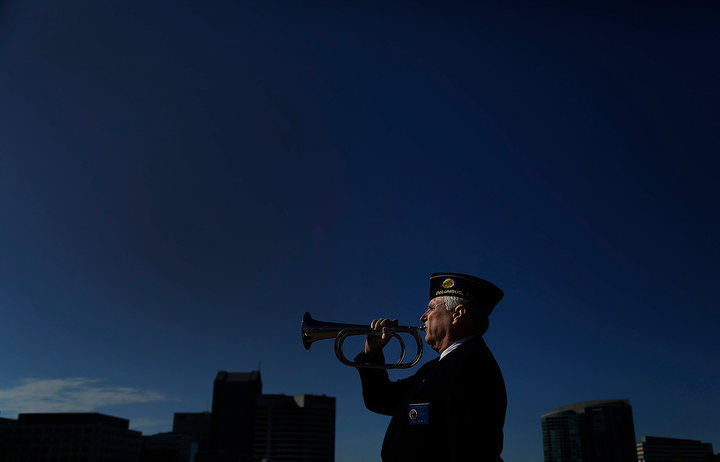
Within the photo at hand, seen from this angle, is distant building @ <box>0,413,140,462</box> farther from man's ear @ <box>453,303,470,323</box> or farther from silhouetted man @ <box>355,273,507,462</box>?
man's ear @ <box>453,303,470,323</box>

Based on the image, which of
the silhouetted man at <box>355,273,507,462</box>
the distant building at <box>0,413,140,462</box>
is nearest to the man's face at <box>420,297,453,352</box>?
the silhouetted man at <box>355,273,507,462</box>

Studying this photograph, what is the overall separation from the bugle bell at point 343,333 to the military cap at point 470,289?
48 centimetres

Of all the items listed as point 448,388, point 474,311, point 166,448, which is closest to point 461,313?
point 474,311

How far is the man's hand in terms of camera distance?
210 inches

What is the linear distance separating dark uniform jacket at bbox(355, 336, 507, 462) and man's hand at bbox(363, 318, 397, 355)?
1.93ft

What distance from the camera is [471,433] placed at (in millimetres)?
4113

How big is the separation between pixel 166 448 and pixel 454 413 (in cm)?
19027

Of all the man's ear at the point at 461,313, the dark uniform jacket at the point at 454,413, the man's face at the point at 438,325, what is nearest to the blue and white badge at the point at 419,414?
the dark uniform jacket at the point at 454,413

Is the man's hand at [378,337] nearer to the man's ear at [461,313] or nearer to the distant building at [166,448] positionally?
the man's ear at [461,313]

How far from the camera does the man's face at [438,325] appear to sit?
16.2 feet

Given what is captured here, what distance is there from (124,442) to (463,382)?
554ft

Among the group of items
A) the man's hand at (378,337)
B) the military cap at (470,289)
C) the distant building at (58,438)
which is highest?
the distant building at (58,438)

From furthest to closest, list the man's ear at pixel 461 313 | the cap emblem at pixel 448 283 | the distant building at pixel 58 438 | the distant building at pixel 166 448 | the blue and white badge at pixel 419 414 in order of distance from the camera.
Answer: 1. the distant building at pixel 166 448
2. the distant building at pixel 58 438
3. the cap emblem at pixel 448 283
4. the man's ear at pixel 461 313
5. the blue and white badge at pixel 419 414

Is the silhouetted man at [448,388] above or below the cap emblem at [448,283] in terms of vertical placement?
below
